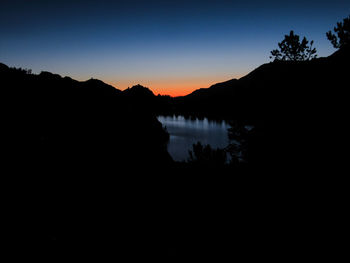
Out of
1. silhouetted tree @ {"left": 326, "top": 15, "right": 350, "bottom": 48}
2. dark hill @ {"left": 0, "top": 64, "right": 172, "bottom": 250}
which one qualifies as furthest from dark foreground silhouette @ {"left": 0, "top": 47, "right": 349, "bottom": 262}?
silhouetted tree @ {"left": 326, "top": 15, "right": 350, "bottom": 48}

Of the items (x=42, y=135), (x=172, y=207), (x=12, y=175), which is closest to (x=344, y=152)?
(x=172, y=207)

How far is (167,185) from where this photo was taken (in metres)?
10.1

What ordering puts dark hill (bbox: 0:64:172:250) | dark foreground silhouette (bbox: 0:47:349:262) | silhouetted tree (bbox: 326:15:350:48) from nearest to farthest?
dark foreground silhouette (bbox: 0:47:349:262), dark hill (bbox: 0:64:172:250), silhouetted tree (bbox: 326:15:350:48)

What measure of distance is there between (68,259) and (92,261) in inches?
24.6

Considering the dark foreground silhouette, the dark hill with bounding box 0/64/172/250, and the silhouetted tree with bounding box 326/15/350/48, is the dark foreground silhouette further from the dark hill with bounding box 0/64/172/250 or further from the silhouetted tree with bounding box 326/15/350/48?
the silhouetted tree with bounding box 326/15/350/48

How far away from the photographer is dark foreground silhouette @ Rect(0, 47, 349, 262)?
5.34 m

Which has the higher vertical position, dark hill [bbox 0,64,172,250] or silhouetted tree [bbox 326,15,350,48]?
silhouetted tree [bbox 326,15,350,48]

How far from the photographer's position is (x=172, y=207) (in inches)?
Result: 309

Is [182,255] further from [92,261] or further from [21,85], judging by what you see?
[21,85]

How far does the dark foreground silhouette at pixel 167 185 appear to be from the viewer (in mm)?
5336

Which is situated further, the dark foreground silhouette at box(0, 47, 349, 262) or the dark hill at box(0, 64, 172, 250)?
the dark hill at box(0, 64, 172, 250)

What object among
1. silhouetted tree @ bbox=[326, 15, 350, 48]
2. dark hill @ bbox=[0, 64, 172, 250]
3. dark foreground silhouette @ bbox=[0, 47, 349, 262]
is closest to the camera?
dark foreground silhouette @ bbox=[0, 47, 349, 262]

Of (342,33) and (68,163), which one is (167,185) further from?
(342,33)

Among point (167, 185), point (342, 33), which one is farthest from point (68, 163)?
point (342, 33)
